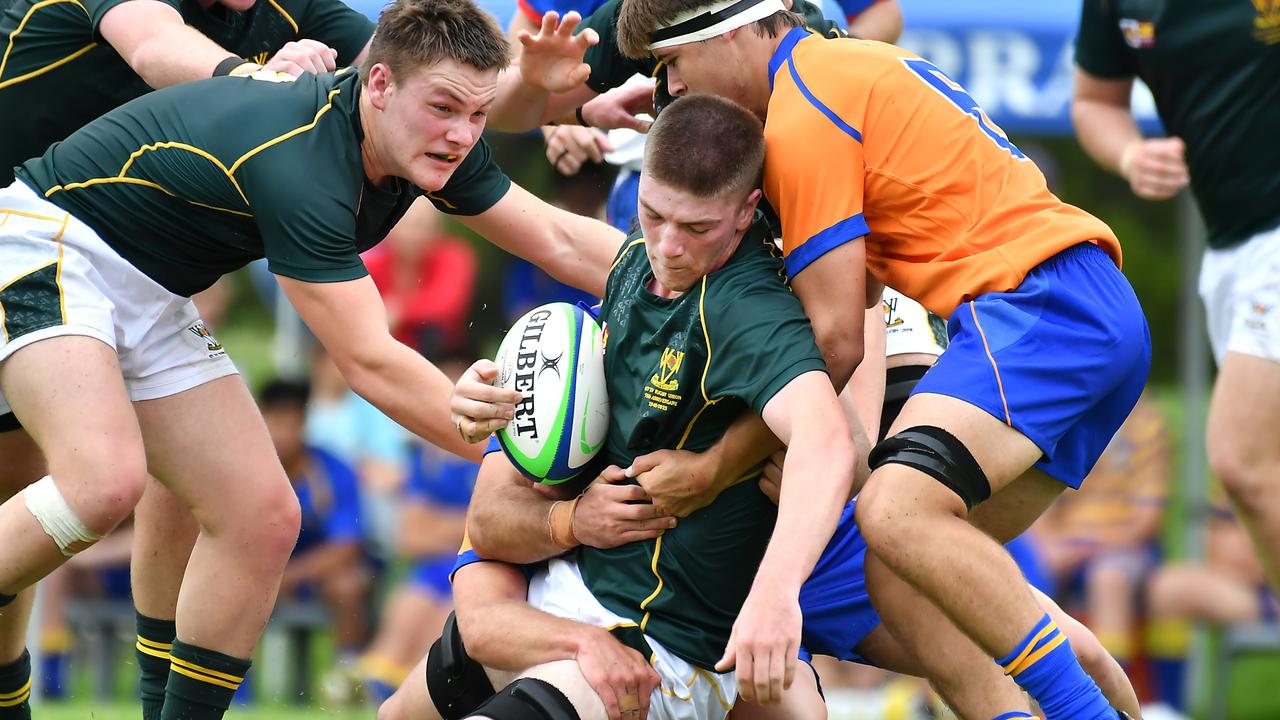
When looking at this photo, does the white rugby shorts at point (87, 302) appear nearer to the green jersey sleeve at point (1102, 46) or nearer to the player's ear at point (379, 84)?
the player's ear at point (379, 84)

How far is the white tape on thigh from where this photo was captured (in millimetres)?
4297

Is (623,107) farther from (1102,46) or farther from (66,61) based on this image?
(1102,46)

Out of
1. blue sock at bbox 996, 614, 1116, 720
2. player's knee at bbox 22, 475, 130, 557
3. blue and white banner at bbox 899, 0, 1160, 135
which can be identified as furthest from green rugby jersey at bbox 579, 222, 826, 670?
blue and white banner at bbox 899, 0, 1160, 135

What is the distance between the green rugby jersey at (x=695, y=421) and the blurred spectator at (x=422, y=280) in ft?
16.3

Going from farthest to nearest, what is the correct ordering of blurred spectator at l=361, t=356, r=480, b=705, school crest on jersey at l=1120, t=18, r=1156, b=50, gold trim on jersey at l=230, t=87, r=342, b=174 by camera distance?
blurred spectator at l=361, t=356, r=480, b=705
school crest on jersey at l=1120, t=18, r=1156, b=50
gold trim on jersey at l=230, t=87, r=342, b=174

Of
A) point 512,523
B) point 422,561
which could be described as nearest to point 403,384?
point 512,523

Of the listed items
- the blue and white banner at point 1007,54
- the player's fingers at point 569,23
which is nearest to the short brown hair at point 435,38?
the player's fingers at point 569,23

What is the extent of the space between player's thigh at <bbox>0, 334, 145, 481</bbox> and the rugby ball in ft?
3.47

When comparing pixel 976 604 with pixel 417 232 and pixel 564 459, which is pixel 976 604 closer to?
pixel 564 459

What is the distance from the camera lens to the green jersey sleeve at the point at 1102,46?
6.14 meters

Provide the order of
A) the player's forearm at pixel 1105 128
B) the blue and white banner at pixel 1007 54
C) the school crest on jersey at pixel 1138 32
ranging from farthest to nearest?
the blue and white banner at pixel 1007 54 < the player's forearm at pixel 1105 128 < the school crest on jersey at pixel 1138 32

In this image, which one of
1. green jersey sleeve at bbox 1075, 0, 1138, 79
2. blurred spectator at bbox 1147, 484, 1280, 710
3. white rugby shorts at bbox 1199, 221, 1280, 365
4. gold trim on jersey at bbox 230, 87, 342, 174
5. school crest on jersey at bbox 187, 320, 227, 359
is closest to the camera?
gold trim on jersey at bbox 230, 87, 342, 174

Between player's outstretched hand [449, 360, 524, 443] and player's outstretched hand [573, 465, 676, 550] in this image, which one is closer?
player's outstretched hand [449, 360, 524, 443]

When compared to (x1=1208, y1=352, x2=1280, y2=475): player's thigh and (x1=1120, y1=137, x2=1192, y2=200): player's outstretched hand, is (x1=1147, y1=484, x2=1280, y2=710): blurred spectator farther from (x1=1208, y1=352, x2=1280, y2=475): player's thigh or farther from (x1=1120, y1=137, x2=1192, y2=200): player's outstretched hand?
(x1=1120, y1=137, x2=1192, y2=200): player's outstretched hand
